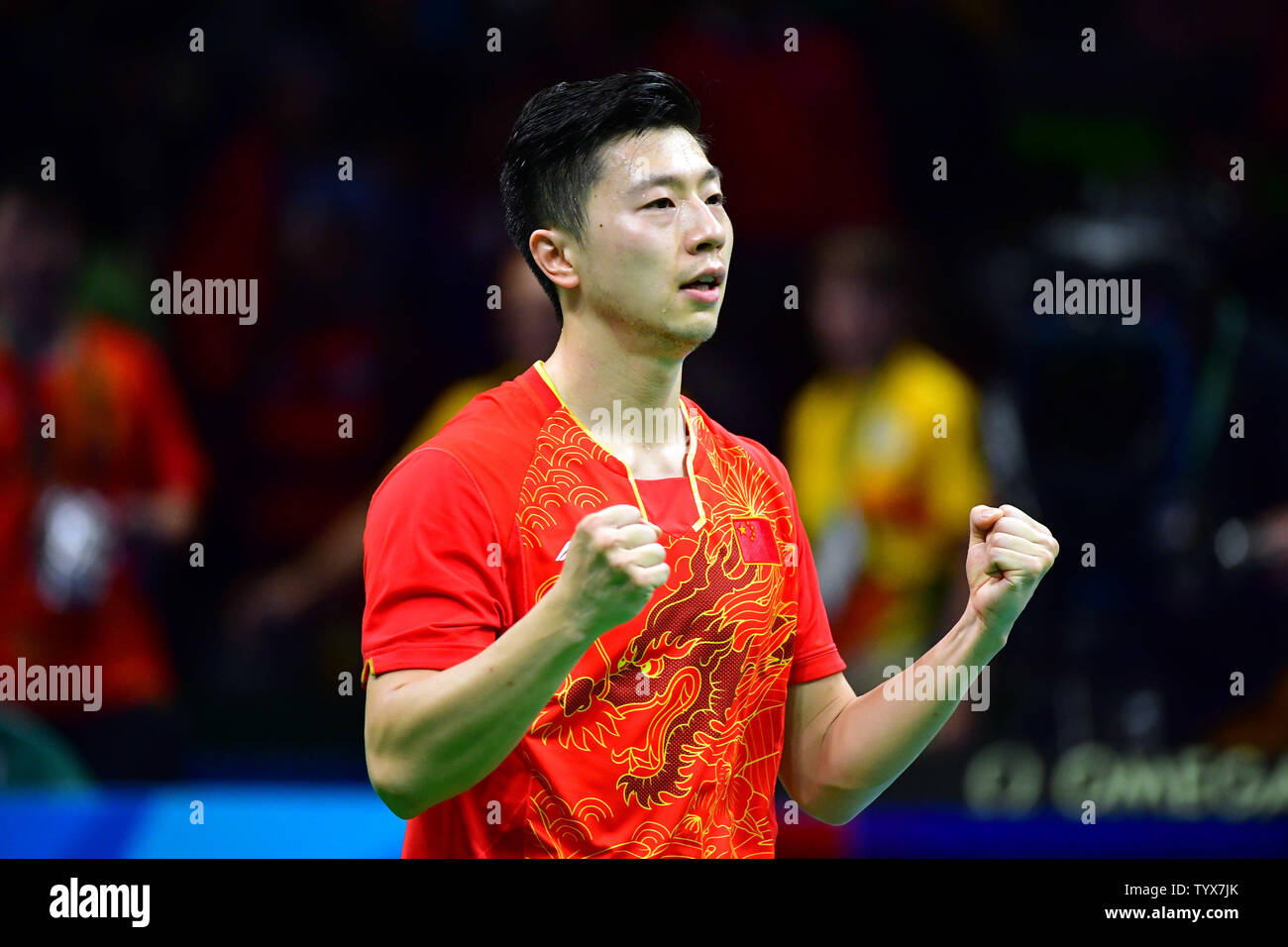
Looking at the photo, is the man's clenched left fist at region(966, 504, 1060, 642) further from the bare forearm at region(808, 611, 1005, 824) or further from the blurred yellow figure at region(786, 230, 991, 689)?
the blurred yellow figure at region(786, 230, 991, 689)

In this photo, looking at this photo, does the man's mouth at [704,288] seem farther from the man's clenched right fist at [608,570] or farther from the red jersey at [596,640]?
the man's clenched right fist at [608,570]

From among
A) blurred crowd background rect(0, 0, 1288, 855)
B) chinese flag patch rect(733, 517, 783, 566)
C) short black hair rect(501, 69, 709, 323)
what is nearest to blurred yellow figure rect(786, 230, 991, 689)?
blurred crowd background rect(0, 0, 1288, 855)

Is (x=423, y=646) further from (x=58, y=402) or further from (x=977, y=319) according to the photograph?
(x=977, y=319)

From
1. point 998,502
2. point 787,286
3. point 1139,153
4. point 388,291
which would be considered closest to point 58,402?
point 388,291

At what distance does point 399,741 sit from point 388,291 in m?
3.97

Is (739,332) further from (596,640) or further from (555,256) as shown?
(596,640)

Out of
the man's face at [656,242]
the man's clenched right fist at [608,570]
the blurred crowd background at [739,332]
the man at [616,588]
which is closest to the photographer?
the man's clenched right fist at [608,570]

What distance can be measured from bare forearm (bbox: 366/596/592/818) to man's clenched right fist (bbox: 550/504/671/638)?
3 cm

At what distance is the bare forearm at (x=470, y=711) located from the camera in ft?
7.71

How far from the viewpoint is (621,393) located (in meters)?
2.87

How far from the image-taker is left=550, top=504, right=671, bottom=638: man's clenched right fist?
2314mm

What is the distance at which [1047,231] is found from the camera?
20.5 feet

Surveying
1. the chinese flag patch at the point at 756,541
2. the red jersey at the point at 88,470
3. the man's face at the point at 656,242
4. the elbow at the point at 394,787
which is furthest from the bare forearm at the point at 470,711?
the red jersey at the point at 88,470

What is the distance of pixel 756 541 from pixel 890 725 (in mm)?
386
